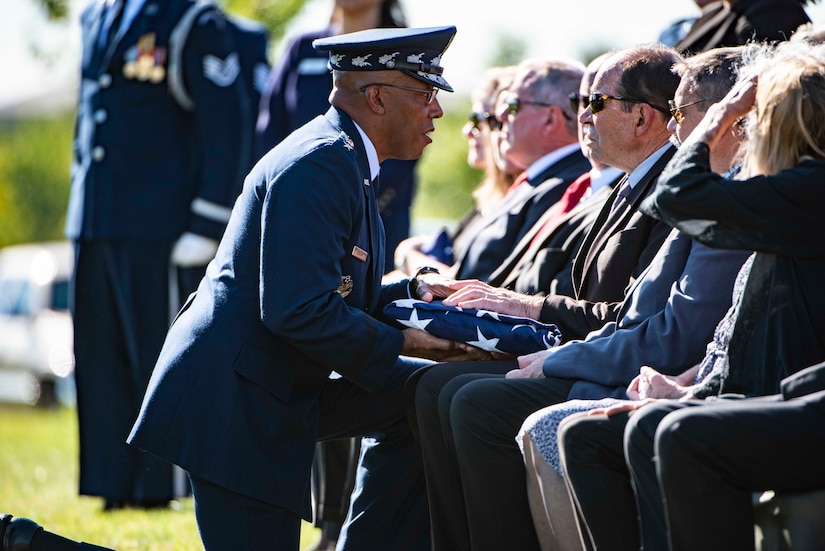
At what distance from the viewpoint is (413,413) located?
4160 mm

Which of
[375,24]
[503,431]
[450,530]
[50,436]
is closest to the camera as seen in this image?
[503,431]

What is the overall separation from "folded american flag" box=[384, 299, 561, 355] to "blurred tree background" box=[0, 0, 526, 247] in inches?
503

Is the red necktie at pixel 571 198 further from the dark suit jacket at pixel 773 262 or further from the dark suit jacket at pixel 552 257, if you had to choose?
the dark suit jacket at pixel 773 262

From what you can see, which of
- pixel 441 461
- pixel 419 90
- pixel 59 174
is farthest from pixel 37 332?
pixel 59 174

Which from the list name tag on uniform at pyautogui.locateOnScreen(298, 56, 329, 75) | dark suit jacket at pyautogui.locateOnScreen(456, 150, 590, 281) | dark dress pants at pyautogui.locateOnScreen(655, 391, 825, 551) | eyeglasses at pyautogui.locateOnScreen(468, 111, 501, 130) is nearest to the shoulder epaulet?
name tag on uniform at pyautogui.locateOnScreen(298, 56, 329, 75)

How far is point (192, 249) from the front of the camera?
643 centimetres

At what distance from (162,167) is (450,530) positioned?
3301 mm

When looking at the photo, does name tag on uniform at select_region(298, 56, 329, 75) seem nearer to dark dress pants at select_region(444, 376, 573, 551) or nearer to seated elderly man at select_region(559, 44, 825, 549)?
dark dress pants at select_region(444, 376, 573, 551)

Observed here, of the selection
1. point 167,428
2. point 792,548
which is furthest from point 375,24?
point 792,548

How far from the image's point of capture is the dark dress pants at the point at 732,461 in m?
2.83

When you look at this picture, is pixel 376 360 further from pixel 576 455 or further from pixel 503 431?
pixel 576 455

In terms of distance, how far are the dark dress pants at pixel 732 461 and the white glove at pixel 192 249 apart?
12.9ft

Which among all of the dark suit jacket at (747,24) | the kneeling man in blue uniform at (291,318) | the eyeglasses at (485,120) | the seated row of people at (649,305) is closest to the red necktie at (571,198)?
the seated row of people at (649,305)

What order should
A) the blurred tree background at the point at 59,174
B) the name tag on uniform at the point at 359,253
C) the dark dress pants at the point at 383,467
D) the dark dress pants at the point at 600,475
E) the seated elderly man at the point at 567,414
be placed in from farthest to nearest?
the blurred tree background at the point at 59,174, the dark dress pants at the point at 383,467, the name tag on uniform at the point at 359,253, the seated elderly man at the point at 567,414, the dark dress pants at the point at 600,475
